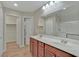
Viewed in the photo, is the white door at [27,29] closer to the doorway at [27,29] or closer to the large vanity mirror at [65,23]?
the doorway at [27,29]

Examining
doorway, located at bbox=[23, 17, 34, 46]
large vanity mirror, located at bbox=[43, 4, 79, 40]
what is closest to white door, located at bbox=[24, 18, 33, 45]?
doorway, located at bbox=[23, 17, 34, 46]

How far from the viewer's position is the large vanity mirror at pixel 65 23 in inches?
68.0

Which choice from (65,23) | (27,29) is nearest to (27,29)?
(27,29)

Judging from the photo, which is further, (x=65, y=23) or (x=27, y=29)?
(x=27, y=29)

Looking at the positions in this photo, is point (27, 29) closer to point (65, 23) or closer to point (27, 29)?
point (27, 29)

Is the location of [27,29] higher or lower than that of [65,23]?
lower

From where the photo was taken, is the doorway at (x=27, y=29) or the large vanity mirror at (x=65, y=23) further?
the doorway at (x=27, y=29)

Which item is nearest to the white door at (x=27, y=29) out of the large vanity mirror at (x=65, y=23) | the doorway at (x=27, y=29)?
the doorway at (x=27, y=29)

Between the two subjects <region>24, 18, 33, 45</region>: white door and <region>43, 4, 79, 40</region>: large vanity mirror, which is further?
<region>24, 18, 33, 45</region>: white door

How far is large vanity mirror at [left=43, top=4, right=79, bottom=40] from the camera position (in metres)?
1.73

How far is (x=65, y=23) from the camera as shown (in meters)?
2.00

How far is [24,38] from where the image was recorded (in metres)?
2.72

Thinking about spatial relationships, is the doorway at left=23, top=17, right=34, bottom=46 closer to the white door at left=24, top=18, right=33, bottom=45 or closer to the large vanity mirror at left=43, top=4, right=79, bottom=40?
the white door at left=24, top=18, right=33, bottom=45

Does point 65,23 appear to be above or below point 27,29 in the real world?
above
